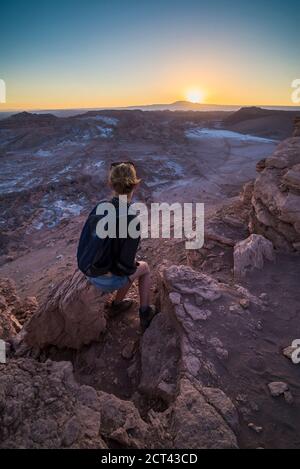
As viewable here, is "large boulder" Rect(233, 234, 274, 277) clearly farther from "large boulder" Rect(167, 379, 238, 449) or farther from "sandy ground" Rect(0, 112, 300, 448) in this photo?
"large boulder" Rect(167, 379, 238, 449)

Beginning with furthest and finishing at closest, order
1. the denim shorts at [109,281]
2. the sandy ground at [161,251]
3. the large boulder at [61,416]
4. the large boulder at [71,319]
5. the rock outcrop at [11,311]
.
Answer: the rock outcrop at [11,311] → the large boulder at [71,319] → the denim shorts at [109,281] → the sandy ground at [161,251] → the large boulder at [61,416]

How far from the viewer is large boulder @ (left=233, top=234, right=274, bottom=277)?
12.6ft

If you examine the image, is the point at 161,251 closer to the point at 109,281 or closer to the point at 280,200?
the point at 280,200

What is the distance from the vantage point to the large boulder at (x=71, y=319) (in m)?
3.18

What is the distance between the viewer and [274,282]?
3.60m

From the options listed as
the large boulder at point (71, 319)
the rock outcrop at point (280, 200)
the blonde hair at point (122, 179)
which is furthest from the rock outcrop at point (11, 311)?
the rock outcrop at point (280, 200)

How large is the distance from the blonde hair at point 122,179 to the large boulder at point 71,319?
3.45 feet

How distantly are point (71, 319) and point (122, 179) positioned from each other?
1505 mm

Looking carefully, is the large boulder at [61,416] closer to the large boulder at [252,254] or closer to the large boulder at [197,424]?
the large boulder at [197,424]

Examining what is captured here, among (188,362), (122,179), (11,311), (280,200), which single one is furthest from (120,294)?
(280,200)

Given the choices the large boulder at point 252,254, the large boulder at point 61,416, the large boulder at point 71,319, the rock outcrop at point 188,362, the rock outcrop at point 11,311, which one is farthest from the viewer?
the large boulder at point 252,254

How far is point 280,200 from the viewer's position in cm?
430

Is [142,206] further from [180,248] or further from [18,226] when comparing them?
[180,248]

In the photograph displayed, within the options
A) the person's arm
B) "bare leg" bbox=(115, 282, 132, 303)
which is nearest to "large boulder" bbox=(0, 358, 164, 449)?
the person's arm
